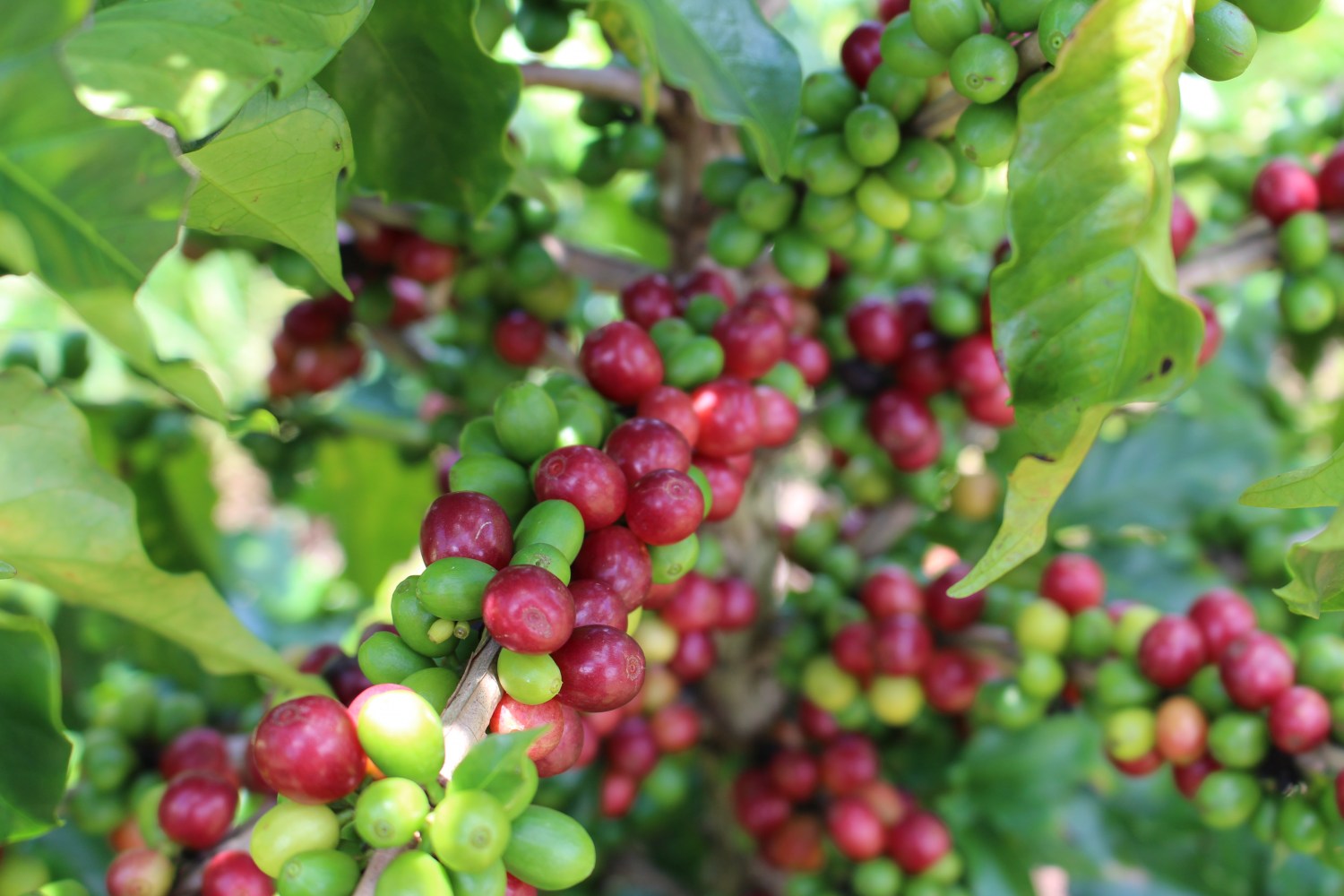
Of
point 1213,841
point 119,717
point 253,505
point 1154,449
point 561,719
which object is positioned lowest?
point 253,505

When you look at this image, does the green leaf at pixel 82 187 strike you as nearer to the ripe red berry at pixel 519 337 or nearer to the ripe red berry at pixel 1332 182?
the ripe red berry at pixel 519 337

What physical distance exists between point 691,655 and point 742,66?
704 mm

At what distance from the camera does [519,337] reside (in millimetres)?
1217

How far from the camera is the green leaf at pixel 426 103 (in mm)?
805

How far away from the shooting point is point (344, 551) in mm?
1746

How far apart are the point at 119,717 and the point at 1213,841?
5.02 ft

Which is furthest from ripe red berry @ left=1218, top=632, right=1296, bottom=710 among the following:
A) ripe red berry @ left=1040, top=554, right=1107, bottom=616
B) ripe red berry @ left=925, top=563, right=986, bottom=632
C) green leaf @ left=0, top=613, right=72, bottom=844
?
green leaf @ left=0, top=613, right=72, bottom=844

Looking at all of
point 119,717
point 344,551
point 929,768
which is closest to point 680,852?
point 929,768

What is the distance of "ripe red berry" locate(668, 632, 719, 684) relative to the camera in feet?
4.08

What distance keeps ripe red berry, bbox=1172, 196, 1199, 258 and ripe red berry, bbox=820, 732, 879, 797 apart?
27.3 inches

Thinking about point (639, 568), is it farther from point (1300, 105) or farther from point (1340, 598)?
point (1300, 105)

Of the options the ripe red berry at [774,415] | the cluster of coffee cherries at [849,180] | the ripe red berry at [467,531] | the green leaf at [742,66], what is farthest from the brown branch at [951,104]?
the ripe red berry at [467,531]

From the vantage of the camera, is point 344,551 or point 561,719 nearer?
point 561,719

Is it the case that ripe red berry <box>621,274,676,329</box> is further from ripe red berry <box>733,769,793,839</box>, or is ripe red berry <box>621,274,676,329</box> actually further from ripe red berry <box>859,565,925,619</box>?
ripe red berry <box>733,769,793,839</box>
